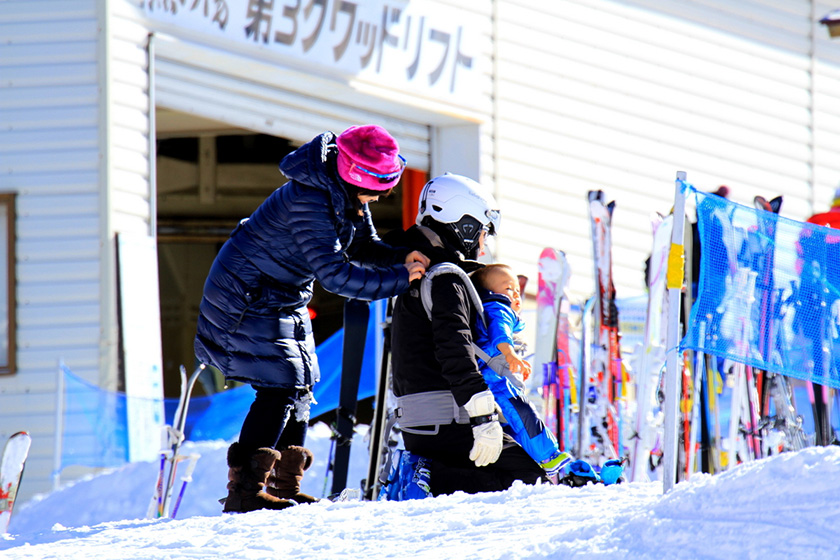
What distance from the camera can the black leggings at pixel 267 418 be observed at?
14.0ft

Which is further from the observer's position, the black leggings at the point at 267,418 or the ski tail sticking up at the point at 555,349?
the ski tail sticking up at the point at 555,349

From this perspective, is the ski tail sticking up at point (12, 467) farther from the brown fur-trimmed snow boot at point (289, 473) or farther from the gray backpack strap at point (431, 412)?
the gray backpack strap at point (431, 412)

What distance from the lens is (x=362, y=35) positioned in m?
10.5

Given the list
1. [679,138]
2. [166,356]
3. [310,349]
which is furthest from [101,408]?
[166,356]

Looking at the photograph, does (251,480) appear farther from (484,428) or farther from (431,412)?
(484,428)

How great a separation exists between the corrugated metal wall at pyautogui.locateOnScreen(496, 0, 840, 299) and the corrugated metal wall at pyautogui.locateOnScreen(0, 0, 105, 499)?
4.42 meters

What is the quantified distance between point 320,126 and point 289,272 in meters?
6.49

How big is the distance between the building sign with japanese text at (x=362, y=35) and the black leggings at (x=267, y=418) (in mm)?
5832

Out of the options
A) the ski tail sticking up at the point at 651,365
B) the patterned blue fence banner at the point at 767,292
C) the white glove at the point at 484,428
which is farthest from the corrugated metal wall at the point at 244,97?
the white glove at the point at 484,428

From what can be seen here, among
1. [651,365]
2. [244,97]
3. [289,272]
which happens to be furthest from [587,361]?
[244,97]

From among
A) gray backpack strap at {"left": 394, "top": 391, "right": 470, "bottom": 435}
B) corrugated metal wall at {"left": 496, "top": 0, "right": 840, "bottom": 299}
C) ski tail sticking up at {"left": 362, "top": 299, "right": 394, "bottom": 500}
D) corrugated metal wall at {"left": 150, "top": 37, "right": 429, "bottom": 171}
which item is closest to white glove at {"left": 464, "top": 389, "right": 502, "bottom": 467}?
gray backpack strap at {"left": 394, "top": 391, "right": 470, "bottom": 435}

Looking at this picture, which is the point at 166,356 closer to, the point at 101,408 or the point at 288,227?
the point at 101,408

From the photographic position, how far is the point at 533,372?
7770 mm

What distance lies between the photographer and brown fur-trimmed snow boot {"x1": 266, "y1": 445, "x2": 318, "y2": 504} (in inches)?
175
